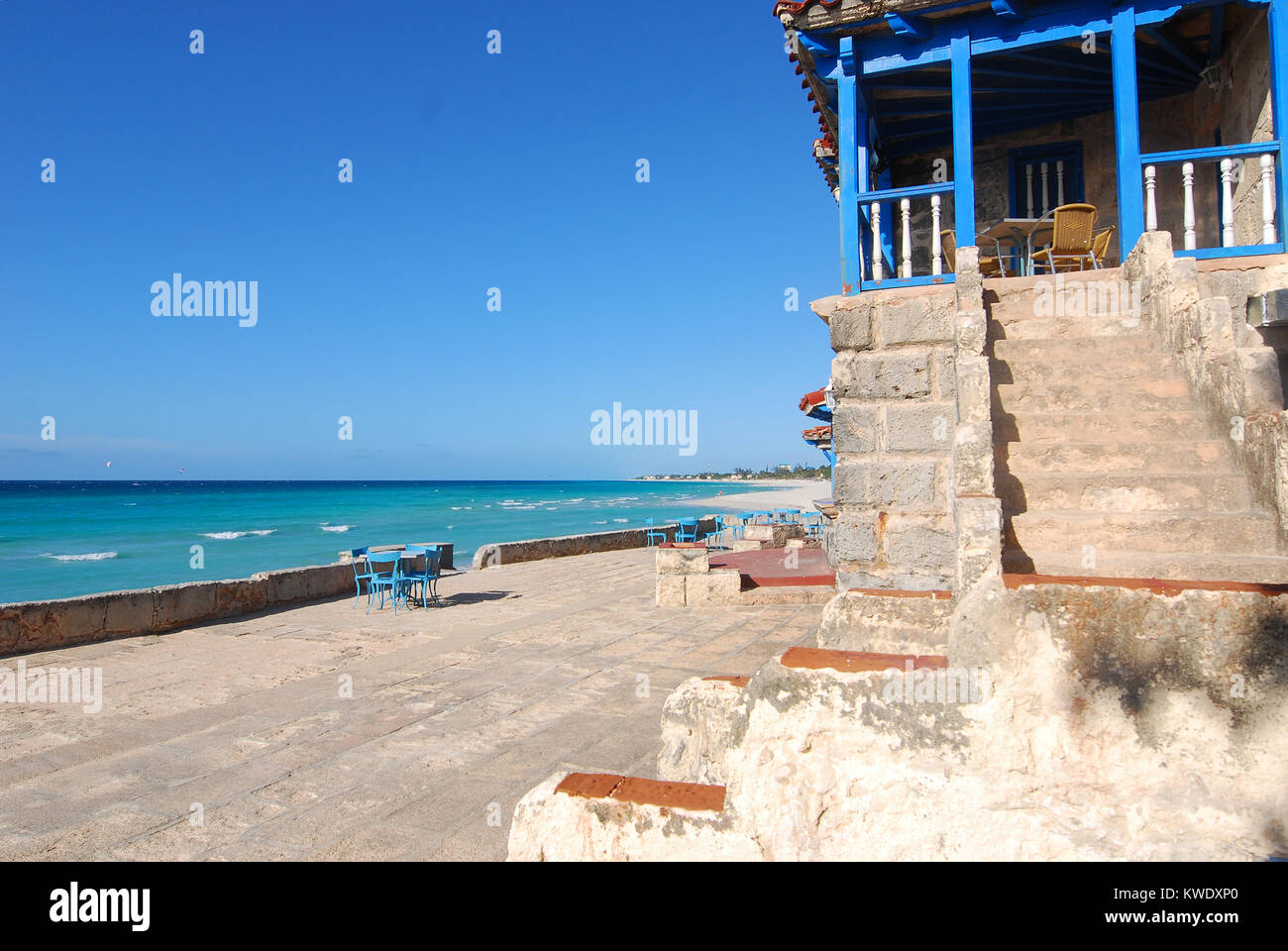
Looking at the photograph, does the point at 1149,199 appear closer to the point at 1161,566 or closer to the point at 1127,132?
the point at 1127,132

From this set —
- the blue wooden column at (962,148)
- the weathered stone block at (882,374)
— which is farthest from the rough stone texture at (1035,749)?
the blue wooden column at (962,148)

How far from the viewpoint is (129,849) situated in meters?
3.13

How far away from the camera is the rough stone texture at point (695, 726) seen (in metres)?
2.69

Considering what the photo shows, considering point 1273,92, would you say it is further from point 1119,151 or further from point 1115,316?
point 1115,316

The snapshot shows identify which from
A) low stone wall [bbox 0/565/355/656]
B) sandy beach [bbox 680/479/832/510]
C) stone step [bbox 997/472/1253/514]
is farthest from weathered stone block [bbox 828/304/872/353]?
sandy beach [bbox 680/479/832/510]

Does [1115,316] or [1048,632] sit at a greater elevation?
[1115,316]

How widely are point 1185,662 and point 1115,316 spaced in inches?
169

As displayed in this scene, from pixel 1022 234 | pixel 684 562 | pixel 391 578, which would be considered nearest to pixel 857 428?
pixel 684 562

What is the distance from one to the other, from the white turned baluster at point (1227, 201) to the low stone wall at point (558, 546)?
37.1 feet

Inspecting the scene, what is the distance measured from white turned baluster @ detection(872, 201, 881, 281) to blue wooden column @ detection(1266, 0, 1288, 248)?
3190mm

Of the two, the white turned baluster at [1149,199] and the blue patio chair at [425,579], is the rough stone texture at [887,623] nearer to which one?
the white turned baluster at [1149,199]

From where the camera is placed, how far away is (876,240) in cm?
630

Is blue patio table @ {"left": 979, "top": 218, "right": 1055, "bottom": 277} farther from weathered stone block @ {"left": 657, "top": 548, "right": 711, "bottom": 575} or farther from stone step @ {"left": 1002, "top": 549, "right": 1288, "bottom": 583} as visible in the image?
stone step @ {"left": 1002, "top": 549, "right": 1288, "bottom": 583}
